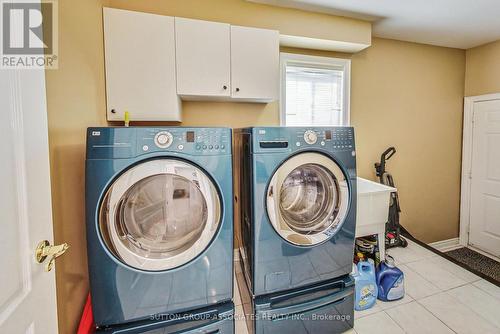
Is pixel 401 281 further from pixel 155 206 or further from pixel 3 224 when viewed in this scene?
pixel 3 224

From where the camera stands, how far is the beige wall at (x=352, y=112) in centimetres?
112

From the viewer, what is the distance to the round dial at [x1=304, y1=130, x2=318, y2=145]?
1.37 meters

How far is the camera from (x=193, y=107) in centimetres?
208

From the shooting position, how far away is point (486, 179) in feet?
9.81

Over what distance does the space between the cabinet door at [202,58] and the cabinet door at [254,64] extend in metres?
0.06

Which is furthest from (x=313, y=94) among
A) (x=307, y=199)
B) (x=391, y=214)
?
(x=391, y=214)

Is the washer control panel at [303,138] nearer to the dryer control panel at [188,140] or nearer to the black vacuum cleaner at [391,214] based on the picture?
the dryer control panel at [188,140]

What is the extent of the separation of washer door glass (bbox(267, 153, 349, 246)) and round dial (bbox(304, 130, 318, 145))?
76mm

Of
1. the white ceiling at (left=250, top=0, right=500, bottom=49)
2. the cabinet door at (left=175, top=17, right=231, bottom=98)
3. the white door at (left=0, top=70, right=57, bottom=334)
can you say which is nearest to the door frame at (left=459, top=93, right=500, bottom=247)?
the white ceiling at (left=250, top=0, right=500, bottom=49)

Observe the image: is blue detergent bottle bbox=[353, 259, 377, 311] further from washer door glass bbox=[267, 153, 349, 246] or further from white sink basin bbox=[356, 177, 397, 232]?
washer door glass bbox=[267, 153, 349, 246]

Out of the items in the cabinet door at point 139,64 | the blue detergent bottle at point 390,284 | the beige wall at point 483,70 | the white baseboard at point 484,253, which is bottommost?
the white baseboard at point 484,253

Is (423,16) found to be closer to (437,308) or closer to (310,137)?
(310,137)

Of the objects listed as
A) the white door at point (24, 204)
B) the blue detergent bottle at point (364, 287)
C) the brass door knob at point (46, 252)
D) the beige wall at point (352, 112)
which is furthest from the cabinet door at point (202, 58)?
the blue detergent bottle at point (364, 287)

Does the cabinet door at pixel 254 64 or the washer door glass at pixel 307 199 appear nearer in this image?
the washer door glass at pixel 307 199
